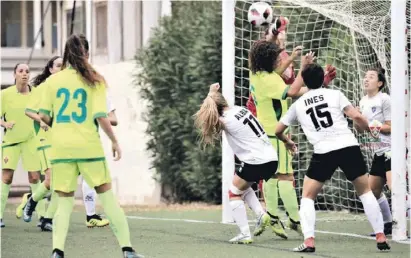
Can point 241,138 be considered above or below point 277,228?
above

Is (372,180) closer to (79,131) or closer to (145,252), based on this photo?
(145,252)

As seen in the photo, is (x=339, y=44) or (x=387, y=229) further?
(x=339, y=44)

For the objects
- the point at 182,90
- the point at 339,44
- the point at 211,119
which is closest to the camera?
the point at 211,119

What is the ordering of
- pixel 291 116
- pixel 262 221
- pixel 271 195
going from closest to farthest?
1. pixel 291 116
2. pixel 262 221
3. pixel 271 195

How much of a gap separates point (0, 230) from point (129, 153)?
1184 centimetres

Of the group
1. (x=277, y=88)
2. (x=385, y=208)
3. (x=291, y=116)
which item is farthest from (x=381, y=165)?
(x=291, y=116)

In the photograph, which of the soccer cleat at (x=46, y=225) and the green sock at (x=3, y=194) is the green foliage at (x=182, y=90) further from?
the soccer cleat at (x=46, y=225)

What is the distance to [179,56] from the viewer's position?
71.2ft

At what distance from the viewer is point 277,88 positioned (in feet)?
39.2

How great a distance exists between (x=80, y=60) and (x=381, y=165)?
174 inches

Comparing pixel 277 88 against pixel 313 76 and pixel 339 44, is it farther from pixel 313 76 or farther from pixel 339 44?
pixel 339 44

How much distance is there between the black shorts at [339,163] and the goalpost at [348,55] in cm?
113

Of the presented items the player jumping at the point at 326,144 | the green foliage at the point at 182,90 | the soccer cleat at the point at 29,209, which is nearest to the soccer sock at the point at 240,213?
the player jumping at the point at 326,144

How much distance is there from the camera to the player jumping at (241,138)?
37.3ft
